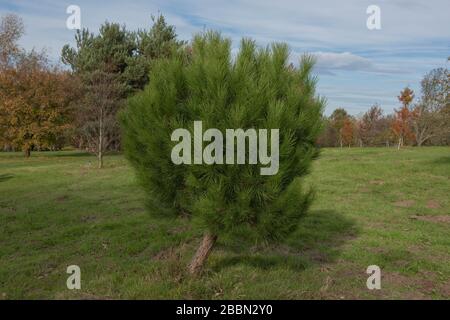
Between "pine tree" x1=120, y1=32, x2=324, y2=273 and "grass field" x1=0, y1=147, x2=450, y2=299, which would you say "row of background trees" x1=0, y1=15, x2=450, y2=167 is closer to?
"grass field" x1=0, y1=147, x2=450, y2=299

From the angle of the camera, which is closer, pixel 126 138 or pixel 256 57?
pixel 256 57

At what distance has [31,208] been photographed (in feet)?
34.7

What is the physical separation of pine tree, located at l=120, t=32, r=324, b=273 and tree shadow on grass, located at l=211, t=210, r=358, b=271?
0.71 meters

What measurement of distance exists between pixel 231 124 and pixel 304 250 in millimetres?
3519

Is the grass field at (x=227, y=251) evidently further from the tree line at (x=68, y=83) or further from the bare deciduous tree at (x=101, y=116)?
the tree line at (x=68, y=83)

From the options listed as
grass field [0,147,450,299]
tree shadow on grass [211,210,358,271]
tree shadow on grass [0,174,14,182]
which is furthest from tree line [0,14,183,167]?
tree shadow on grass [211,210,358,271]

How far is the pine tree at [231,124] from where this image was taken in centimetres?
421

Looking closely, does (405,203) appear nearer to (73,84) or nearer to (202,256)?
(202,256)

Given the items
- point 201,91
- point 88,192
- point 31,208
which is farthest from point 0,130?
point 201,91

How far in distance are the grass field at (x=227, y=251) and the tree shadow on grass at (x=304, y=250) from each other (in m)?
0.02

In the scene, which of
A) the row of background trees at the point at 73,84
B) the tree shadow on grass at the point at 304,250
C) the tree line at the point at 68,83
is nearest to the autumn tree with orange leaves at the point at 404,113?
the row of background trees at the point at 73,84

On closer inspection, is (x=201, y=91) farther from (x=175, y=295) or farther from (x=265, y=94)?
(x=175, y=295)

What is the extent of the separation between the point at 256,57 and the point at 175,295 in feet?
9.36

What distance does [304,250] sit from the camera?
679cm
